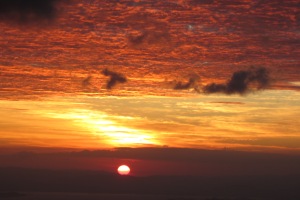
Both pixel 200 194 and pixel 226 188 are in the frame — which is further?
pixel 226 188

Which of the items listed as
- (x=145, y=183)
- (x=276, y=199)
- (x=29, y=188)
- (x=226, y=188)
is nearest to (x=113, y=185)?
(x=145, y=183)

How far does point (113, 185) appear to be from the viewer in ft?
585

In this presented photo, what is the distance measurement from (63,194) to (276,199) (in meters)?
67.2

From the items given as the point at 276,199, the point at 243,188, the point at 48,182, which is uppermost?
the point at 48,182

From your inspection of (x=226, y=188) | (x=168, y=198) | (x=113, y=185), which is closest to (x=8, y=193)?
(x=113, y=185)

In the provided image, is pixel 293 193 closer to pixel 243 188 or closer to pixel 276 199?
pixel 276 199

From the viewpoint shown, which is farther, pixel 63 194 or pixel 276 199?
pixel 63 194

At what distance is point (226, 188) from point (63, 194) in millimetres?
49426

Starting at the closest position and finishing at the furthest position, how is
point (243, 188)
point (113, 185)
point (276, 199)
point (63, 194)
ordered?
1. point (276, 199)
2. point (243, 188)
3. point (63, 194)
4. point (113, 185)

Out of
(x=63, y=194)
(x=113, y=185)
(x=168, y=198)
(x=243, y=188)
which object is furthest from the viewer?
(x=113, y=185)

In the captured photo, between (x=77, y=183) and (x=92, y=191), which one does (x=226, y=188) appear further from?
(x=77, y=183)

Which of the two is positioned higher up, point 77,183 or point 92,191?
point 77,183

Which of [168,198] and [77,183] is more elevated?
[77,183]

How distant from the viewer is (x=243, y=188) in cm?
15462
